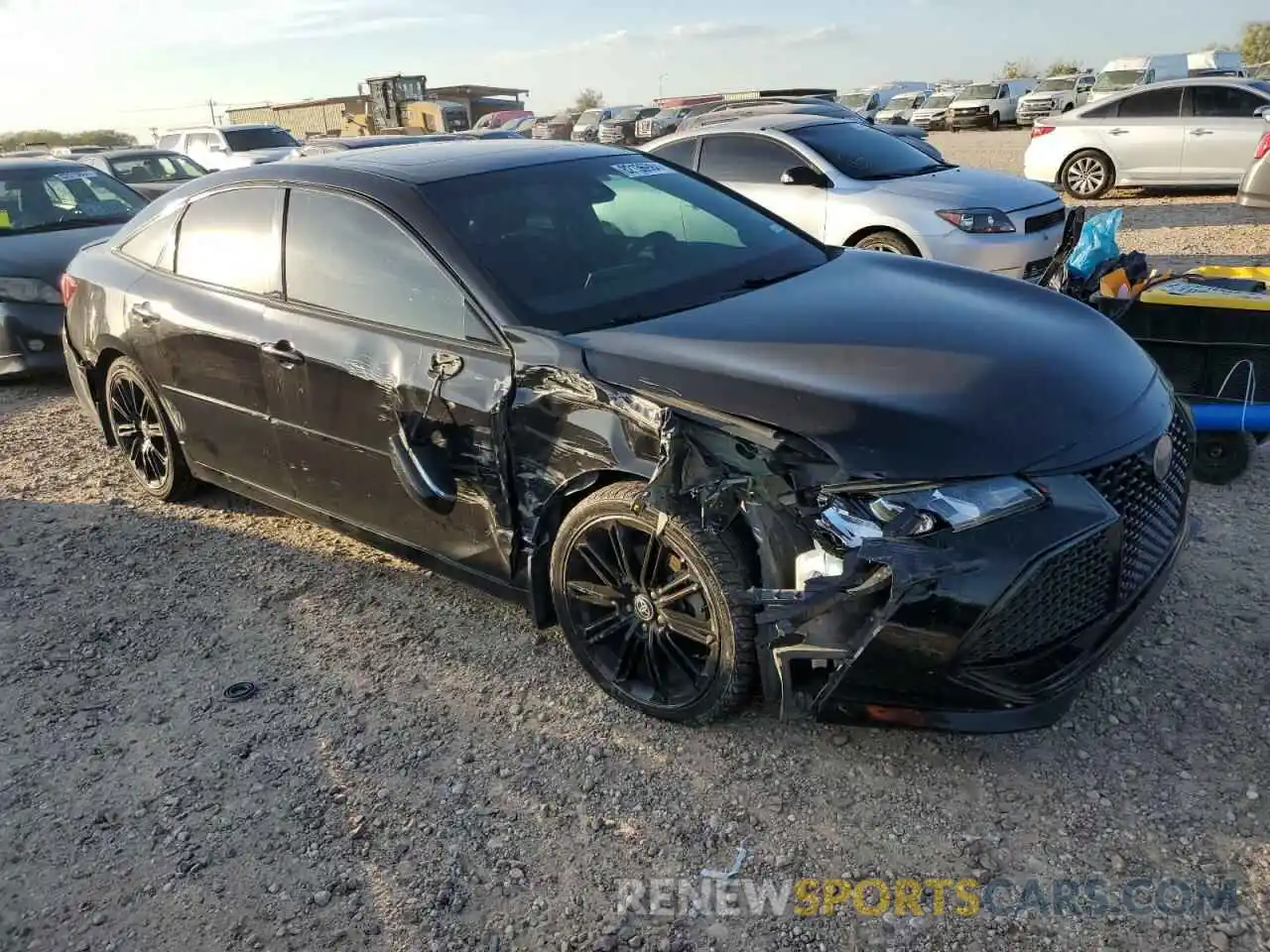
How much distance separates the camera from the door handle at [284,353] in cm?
360

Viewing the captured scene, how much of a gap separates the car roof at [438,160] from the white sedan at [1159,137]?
34.9 ft

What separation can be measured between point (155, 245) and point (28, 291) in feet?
11.4

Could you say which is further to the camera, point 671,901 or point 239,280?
point 239,280

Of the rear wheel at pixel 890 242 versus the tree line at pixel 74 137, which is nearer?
the rear wheel at pixel 890 242

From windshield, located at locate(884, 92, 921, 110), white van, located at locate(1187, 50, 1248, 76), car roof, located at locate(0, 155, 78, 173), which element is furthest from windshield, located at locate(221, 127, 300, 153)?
windshield, located at locate(884, 92, 921, 110)

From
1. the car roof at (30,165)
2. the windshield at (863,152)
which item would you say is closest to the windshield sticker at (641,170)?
the windshield at (863,152)

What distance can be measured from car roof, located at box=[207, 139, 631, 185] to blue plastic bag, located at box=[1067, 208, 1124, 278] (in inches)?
108

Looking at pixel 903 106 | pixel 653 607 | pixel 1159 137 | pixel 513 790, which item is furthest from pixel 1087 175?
pixel 903 106

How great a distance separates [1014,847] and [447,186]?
270 centimetres

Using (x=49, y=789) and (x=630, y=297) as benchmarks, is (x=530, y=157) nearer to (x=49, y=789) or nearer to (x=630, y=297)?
(x=630, y=297)

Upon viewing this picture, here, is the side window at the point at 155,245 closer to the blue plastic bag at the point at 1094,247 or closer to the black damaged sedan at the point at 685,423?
the black damaged sedan at the point at 685,423

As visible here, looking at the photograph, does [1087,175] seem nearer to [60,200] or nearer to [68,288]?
[60,200]

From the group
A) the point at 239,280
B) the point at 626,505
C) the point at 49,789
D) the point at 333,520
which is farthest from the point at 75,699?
the point at 626,505

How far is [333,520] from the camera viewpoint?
386cm
